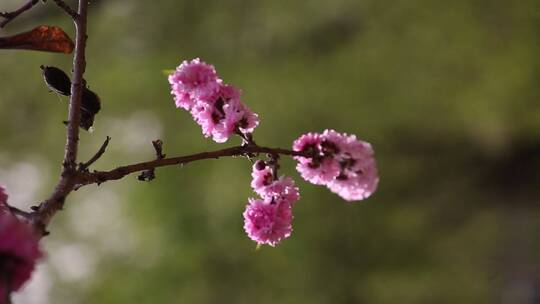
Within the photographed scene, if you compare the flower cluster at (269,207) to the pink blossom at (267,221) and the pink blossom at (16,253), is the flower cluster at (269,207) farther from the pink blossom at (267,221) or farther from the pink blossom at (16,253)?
the pink blossom at (16,253)

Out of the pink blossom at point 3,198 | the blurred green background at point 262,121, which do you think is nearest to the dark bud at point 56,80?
the pink blossom at point 3,198

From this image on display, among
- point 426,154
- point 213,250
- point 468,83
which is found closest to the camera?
point 468,83

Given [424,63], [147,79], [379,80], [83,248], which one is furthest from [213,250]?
[424,63]

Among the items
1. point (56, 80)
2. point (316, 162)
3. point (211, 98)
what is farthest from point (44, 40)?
point (316, 162)

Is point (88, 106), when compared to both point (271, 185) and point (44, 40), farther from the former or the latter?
point (271, 185)

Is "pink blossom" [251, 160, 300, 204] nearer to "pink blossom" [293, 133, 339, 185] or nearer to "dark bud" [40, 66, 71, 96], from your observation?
"pink blossom" [293, 133, 339, 185]

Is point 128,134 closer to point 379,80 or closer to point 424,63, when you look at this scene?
point 379,80

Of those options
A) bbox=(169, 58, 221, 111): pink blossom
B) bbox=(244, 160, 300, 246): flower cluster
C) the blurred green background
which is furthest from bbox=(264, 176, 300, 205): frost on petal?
the blurred green background
